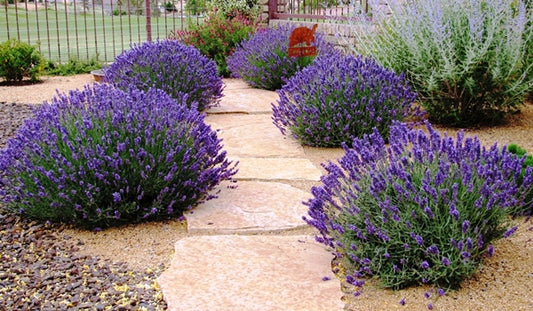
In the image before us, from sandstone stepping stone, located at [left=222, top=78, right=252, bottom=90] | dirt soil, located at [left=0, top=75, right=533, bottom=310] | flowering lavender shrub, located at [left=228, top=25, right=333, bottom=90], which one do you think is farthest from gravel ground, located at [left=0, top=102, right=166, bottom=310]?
sandstone stepping stone, located at [left=222, top=78, right=252, bottom=90]

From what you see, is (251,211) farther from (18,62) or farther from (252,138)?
(18,62)

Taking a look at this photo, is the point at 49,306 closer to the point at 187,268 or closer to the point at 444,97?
the point at 187,268

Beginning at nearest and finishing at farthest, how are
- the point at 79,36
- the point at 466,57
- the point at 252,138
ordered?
the point at 466,57 < the point at 252,138 < the point at 79,36

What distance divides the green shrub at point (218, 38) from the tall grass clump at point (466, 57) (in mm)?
4365

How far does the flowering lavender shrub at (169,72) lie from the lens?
19.0ft

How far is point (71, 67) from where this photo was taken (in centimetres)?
990

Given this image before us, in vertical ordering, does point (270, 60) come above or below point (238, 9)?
below

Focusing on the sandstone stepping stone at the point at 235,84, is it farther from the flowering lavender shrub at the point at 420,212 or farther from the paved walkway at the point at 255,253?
the flowering lavender shrub at the point at 420,212

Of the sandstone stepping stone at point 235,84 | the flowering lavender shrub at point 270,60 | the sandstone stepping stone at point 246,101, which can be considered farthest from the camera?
the sandstone stepping stone at point 235,84

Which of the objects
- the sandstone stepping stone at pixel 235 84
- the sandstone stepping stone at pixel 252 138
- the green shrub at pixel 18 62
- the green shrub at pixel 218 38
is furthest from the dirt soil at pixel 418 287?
the green shrub at pixel 18 62

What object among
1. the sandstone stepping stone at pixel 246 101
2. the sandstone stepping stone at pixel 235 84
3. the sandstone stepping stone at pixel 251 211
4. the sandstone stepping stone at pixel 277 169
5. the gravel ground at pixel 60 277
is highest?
the sandstone stepping stone at pixel 235 84

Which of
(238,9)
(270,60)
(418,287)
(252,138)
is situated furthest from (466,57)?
(238,9)

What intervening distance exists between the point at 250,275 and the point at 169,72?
145 inches

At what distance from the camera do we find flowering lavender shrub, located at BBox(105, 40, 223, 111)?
5.79m
